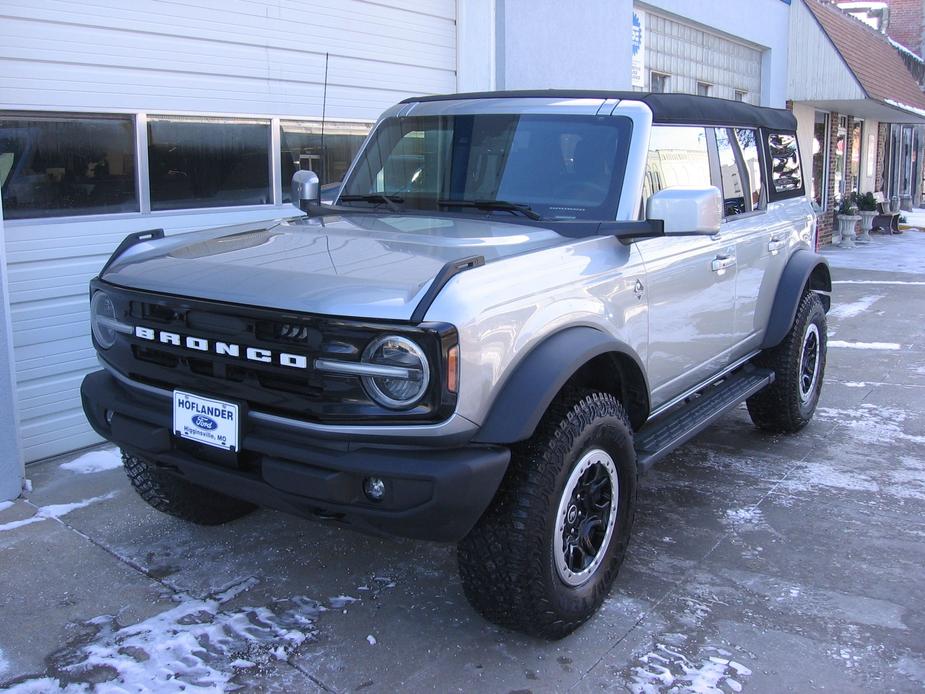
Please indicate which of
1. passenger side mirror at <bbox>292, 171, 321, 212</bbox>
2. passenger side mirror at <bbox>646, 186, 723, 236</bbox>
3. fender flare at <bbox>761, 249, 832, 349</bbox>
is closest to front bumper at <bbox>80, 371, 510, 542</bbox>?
passenger side mirror at <bbox>646, 186, 723, 236</bbox>

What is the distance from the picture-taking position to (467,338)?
2686 millimetres

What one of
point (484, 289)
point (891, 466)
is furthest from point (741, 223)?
point (484, 289)

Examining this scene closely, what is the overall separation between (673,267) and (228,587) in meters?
2.29

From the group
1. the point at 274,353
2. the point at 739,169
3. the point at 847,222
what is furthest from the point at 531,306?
the point at 847,222

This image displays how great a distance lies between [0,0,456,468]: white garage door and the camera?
495cm

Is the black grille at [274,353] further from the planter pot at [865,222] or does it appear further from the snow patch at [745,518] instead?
the planter pot at [865,222]

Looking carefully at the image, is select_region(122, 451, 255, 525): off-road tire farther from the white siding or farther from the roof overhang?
the roof overhang

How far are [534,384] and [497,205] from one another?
1228 millimetres

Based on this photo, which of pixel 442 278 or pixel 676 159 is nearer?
pixel 442 278

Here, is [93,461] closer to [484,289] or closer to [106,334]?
[106,334]

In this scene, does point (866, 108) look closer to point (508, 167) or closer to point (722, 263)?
point (722, 263)

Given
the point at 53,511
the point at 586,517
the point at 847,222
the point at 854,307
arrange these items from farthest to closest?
the point at 847,222, the point at 854,307, the point at 53,511, the point at 586,517

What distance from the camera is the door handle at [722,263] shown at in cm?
430

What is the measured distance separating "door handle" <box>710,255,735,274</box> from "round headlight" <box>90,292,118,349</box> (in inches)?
104
